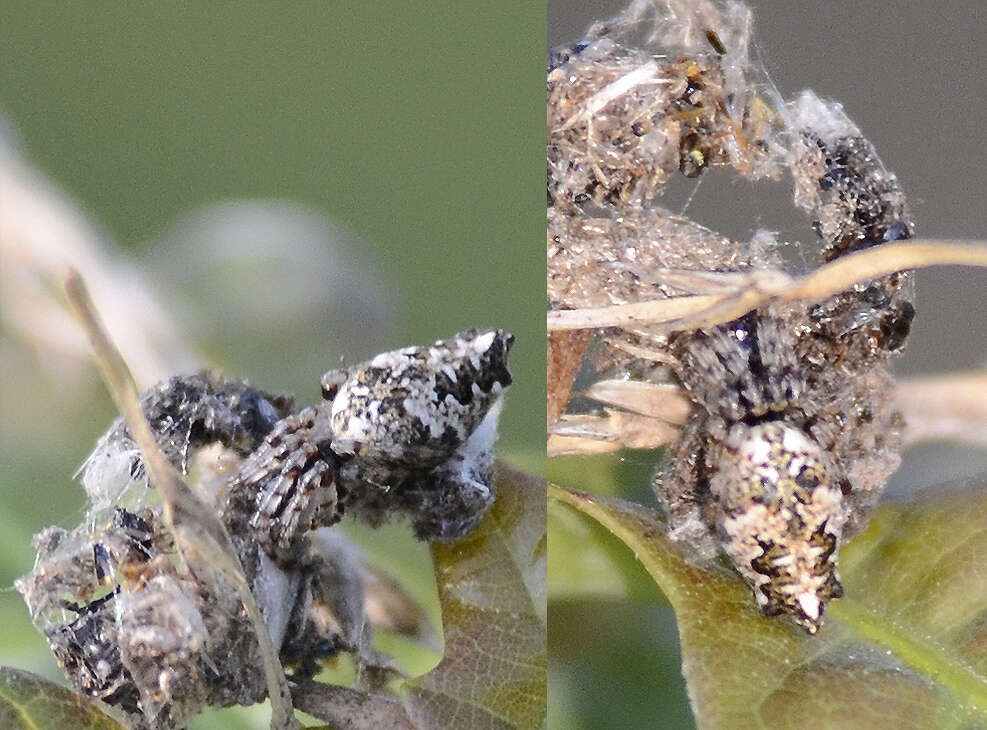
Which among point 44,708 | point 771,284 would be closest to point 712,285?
point 771,284

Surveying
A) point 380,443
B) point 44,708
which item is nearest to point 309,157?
point 380,443

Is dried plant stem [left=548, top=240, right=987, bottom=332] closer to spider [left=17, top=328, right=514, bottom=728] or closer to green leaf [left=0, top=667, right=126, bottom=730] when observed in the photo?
spider [left=17, top=328, right=514, bottom=728]

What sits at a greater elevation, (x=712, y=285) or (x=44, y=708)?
(x=712, y=285)

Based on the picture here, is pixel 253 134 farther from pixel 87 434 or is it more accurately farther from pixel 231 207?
pixel 87 434

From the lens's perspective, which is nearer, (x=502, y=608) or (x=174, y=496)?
(x=174, y=496)

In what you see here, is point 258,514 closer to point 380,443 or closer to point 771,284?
point 380,443

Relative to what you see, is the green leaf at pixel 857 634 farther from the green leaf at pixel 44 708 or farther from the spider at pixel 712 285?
the green leaf at pixel 44 708
